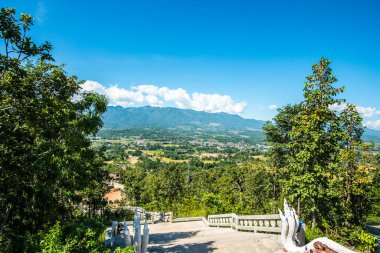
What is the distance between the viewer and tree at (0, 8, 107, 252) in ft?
16.9

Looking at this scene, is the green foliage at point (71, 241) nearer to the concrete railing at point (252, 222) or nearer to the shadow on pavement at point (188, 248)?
the shadow on pavement at point (188, 248)

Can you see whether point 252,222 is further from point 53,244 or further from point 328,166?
point 53,244

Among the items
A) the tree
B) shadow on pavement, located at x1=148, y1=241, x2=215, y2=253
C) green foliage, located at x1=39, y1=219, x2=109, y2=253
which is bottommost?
shadow on pavement, located at x1=148, y1=241, x2=215, y2=253

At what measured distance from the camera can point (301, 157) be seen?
10.0 metres

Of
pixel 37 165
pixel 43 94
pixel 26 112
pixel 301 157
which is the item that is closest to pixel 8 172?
pixel 37 165

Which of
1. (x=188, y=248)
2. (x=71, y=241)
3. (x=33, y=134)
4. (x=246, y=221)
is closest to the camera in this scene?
(x=71, y=241)

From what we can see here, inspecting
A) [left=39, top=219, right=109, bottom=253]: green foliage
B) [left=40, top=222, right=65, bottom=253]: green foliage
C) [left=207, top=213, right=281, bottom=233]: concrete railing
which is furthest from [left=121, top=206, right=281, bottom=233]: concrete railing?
[left=40, top=222, right=65, bottom=253]: green foliage

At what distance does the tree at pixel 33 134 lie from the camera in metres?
5.16

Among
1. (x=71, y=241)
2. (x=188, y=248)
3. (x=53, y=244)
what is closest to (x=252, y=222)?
(x=188, y=248)

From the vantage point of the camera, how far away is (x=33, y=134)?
6148 millimetres

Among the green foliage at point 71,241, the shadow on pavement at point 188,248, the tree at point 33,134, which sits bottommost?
the shadow on pavement at point 188,248

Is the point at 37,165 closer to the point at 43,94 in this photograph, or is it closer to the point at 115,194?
the point at 43,94

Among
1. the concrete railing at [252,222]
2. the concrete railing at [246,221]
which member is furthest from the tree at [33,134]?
the concrete railing at [252,222]

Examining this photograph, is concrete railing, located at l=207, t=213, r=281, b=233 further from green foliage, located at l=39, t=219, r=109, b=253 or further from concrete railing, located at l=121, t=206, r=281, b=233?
green foliage, located at l=39, t=219, r=109, b=253
